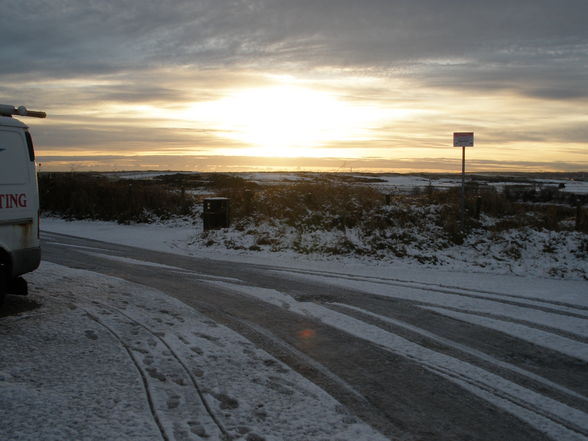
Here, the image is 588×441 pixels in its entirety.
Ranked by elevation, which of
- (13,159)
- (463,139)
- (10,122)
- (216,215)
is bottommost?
(216,215)

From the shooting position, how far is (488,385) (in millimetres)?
4727

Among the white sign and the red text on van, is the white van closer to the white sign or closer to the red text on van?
the red text on van

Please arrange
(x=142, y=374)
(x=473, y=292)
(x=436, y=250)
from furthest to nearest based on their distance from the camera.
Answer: (x=436, y=250)
(x=473, y=292)
(x=142, y=374)

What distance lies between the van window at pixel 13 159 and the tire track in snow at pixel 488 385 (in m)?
4.52

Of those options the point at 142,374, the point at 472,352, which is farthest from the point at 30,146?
the point at 472,352

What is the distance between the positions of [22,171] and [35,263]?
138 cm

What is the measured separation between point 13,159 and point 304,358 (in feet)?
15.9

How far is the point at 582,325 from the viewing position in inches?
274

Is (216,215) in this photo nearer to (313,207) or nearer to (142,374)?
(313,207)

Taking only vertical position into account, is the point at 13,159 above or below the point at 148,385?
above

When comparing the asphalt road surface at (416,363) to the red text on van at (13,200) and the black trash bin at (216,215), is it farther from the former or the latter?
the black trash bin at (216,215)

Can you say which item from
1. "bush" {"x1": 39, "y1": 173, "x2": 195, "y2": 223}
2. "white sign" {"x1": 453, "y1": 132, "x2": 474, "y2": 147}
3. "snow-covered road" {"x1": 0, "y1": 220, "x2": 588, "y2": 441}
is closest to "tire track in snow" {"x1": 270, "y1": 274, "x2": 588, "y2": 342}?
"snow-covered road" {"x1": 0, "y1": 220, "x2": 588, "y2": 441}

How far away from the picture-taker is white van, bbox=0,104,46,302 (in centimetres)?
660

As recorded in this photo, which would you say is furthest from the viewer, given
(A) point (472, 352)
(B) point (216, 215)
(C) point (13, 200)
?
(B) point (216, 215)
